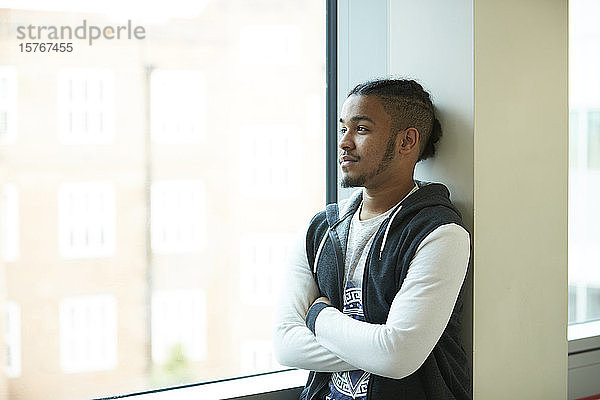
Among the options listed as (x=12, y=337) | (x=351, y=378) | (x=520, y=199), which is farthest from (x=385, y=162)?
(x=12, y=337)

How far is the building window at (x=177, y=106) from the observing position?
1.91 metres

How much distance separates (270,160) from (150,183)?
352mm

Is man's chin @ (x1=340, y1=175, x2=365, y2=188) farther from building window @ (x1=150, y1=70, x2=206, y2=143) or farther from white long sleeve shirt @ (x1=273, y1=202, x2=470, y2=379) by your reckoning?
building window @ (x1=150, y1=70, x2=206, y2=143)

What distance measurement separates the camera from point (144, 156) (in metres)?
1.90

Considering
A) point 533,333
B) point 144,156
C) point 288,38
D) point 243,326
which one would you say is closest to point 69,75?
point 144,156

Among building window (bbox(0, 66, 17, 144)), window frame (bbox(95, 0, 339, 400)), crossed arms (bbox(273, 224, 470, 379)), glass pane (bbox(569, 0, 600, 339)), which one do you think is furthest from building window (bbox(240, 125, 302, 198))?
glass pane (bbox(569, 0, 600, 339))

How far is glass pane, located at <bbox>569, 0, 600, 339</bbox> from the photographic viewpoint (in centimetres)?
258

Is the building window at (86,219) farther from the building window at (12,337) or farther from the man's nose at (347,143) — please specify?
the man's nose at (347,143)

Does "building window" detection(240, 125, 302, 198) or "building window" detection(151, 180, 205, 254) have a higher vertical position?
"building window" detection(240, 125, 302, 198)

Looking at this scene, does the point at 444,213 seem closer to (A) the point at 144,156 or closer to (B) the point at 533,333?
(B) the point at 533,333

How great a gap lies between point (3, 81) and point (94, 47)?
224 millimetres

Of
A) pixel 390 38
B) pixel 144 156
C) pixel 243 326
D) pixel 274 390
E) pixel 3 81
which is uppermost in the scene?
pixel 390 38

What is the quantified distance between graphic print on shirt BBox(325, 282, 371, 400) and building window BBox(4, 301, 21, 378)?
0.73m

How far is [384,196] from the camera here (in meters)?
1.81
